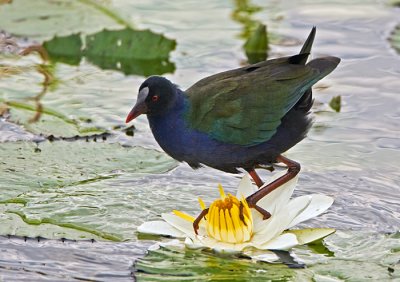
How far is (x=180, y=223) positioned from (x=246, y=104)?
635 millimetres

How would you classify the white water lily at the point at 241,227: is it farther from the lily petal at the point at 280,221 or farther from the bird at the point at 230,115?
the bird at the point at 230,115

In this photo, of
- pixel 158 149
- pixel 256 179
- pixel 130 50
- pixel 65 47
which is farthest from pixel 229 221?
pixel 65 47

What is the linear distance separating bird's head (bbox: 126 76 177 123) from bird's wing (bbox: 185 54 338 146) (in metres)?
0.10

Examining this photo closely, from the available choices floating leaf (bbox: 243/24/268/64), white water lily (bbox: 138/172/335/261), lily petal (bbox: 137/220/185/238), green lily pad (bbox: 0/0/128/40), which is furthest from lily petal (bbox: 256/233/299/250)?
green lily pad (bbox: 0/0/128/40)

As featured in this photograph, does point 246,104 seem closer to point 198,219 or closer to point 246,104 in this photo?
point 246,104

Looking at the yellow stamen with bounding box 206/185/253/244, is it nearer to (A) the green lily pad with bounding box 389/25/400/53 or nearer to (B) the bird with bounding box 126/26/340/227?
(B) the bird with bounding box 126/26/340/227

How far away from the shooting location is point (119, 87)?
614cm

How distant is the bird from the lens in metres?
4.43

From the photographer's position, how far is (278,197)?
4.36 m

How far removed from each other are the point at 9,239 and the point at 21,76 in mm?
2223

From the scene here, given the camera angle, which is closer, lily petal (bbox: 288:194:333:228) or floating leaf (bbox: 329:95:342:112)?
lily petal (bbox: 288:194:333:228)

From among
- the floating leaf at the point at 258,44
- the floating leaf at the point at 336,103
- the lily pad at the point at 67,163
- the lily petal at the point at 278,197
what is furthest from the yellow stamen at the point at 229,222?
the floating leaf at the point at 258,44

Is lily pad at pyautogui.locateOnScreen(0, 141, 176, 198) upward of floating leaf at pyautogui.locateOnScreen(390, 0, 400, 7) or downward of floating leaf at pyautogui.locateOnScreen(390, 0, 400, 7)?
downward

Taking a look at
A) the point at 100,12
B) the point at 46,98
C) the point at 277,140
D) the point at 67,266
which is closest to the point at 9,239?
the point at 67,266
